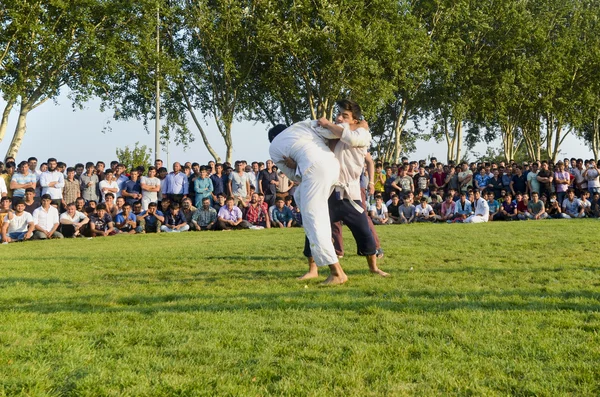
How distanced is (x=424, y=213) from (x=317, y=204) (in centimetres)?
1432

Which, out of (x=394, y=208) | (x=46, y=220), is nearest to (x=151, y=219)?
(x=46, y=220)

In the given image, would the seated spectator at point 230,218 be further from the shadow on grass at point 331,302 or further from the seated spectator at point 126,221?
the shadow on grass at point 331,302

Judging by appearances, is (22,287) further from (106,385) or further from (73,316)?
(106,385)

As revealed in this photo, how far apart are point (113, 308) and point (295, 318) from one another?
5.39 feet

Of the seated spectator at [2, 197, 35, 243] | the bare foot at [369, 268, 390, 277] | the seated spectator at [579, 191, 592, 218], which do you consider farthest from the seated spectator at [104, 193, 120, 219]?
the seated spectator at [579, 191, 592, 218]

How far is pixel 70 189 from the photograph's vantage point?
17016 millimetres

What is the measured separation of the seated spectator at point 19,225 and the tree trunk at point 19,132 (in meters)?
10.1

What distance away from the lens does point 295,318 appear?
15.5 ft

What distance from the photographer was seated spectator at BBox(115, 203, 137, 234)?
17.3 m

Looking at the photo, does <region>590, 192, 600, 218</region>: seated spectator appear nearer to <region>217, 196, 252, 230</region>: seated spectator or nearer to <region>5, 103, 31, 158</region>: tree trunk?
<region>217, 196, 252, 230</region>: seated spectator

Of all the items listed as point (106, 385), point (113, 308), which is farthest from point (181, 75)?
point (106, 385)

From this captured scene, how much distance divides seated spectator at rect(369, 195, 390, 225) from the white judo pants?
13.4 metres

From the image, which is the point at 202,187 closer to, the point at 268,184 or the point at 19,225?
the point at 268,184

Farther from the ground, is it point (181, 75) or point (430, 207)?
point (181, 75)
